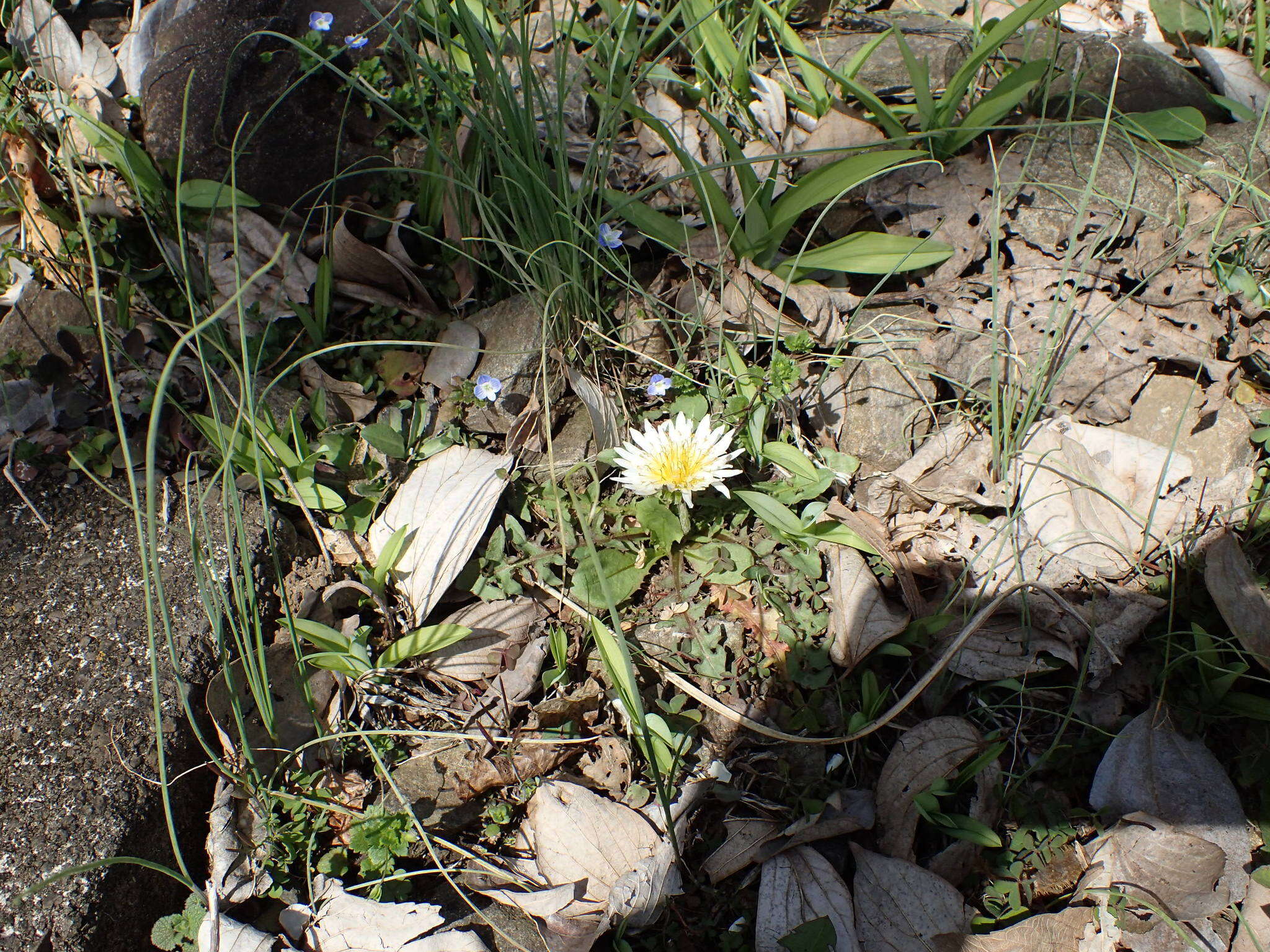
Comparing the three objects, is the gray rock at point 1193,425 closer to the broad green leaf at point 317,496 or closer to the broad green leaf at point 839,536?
the broad green leaf at point 839,536

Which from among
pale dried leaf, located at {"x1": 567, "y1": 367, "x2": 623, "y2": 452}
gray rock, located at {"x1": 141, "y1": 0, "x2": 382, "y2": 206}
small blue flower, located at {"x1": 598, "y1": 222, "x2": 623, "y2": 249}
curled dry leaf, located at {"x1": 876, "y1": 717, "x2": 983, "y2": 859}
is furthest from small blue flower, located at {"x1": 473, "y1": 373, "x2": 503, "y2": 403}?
curled dry leaf, located at {"x1": 876, "y1": 717, "x2": 983, "y2": 859}

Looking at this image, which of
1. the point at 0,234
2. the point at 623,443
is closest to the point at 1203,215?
the point at 623,443

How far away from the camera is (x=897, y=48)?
253cm

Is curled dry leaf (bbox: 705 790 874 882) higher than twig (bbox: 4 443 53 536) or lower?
lower

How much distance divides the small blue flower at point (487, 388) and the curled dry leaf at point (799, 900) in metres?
1.13

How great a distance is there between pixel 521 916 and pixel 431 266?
1.55 m

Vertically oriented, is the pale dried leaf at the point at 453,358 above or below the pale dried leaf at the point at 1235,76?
below

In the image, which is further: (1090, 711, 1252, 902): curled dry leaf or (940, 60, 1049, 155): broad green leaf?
(940, 60, 1049, 155): broad green leaf

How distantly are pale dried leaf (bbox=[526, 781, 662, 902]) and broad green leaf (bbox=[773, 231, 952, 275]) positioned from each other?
1.27m

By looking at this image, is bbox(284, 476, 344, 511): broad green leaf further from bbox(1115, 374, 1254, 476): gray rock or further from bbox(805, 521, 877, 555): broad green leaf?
bbox(1115, 374, 1254, 476): gray rock

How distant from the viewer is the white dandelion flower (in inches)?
65.0

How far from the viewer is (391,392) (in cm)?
202

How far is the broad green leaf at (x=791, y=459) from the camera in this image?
1.82 metres

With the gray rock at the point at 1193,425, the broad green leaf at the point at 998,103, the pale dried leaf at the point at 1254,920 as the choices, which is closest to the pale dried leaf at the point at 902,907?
the pale dried leaf at the point at 1254,920
